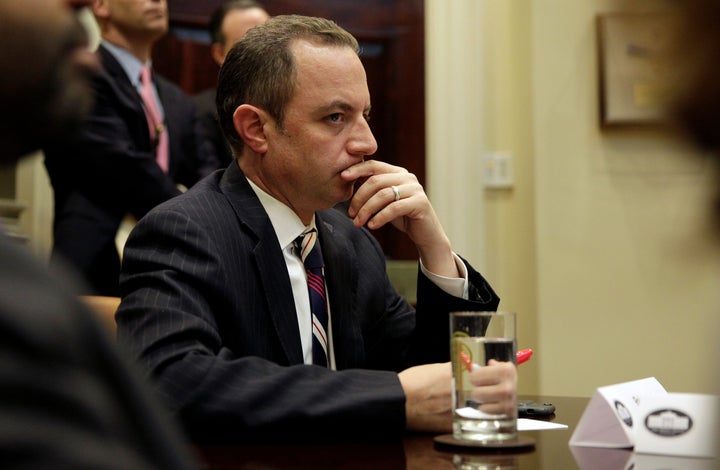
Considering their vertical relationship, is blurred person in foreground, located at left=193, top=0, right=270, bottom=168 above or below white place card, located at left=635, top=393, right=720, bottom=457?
above

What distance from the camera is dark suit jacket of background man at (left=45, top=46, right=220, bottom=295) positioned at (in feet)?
9.50

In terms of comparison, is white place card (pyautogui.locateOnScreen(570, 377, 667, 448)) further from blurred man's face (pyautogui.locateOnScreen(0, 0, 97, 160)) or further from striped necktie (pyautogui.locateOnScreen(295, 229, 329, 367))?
blurred man's face (pyautogui.locateOnScreen(0, 0, 97, 160))

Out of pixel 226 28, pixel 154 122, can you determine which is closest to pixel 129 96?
pixel 154 122

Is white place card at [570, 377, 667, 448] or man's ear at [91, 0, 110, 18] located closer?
white place card at [570, 377, 667, 448]

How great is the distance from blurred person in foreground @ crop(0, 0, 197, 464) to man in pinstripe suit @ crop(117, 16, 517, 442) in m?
0.82

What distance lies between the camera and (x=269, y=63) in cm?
185

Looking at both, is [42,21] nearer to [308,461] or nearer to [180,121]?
[308,461]

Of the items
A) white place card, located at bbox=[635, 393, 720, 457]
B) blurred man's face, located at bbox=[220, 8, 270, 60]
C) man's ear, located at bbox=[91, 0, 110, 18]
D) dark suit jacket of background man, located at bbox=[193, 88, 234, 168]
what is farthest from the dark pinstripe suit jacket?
blurred man's face, located at bbox=[220, 8, 270, 60]

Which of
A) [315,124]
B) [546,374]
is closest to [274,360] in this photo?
[315,124]

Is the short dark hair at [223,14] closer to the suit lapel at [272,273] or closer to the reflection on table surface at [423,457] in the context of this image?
the suit lapel at [272,273]

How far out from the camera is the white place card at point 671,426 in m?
1.11

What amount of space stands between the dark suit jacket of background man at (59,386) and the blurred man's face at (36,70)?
0.06 meters

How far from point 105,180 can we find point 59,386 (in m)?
2.63

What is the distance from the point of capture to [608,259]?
12.3 feet
